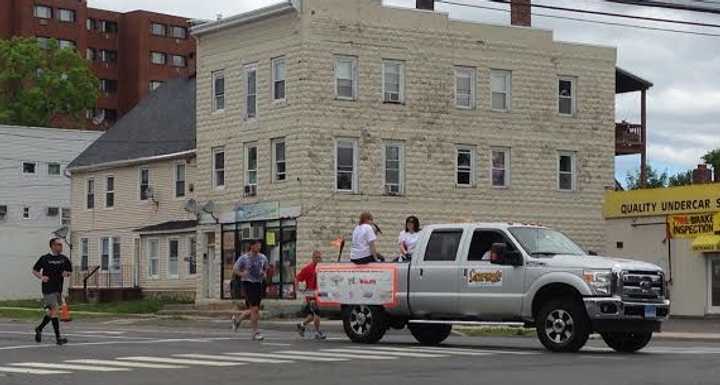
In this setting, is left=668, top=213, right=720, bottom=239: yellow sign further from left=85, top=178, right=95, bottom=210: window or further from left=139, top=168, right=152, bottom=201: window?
left=85, top=178, right=95, bottom=210: window

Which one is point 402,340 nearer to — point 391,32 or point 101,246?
point 391,32

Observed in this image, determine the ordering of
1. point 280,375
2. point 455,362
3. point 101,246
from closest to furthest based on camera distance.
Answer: point 280,375 < point 455,362 < point 101,246

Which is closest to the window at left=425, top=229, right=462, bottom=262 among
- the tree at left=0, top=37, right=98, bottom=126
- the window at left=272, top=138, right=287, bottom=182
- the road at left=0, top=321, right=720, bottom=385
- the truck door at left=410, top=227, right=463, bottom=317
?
the truck door at left=410, top=227, right=463, bottom=317

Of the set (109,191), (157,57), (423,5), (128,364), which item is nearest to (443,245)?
(128,364)

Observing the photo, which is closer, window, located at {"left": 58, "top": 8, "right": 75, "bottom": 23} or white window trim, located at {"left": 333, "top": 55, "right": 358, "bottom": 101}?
white window trim, located at {"left": 333, "top": 55, "right": 358, "bottom": 101}

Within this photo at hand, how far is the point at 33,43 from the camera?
87.8m

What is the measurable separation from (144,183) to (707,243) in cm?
2407

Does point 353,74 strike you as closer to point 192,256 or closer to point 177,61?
point 192,256

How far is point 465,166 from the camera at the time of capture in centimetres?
4956

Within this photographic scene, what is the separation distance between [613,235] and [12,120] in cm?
5007

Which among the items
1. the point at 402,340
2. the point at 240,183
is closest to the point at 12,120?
the point at 240,183

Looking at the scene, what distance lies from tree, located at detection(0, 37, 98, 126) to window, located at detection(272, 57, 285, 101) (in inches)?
1592

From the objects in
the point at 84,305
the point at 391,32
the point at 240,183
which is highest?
the point at 391,32

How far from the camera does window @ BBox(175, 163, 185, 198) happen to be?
53969 mm
